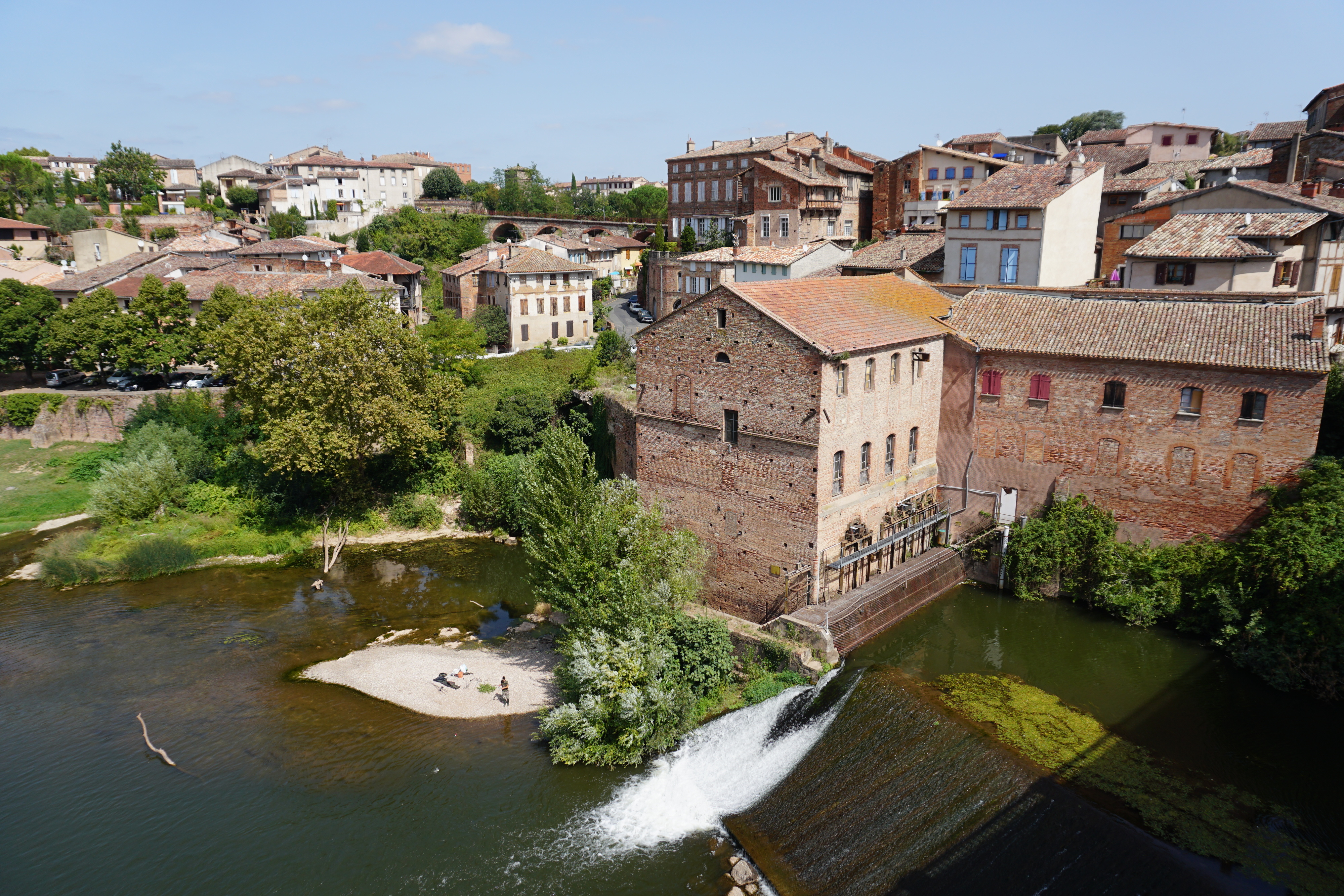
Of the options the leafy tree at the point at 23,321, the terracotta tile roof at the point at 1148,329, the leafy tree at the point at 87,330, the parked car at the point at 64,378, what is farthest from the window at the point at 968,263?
the parked car at the point at 64,378

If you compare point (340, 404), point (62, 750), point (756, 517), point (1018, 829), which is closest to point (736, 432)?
point (756, 517)

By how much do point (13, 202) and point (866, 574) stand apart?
97948 mm

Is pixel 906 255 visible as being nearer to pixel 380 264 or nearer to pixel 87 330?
pixel 380 264

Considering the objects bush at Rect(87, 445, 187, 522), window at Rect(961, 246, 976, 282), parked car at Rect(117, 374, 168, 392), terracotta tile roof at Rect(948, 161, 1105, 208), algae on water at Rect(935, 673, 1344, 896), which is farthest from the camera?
parked car at Rect(117, 374, 168, 392)

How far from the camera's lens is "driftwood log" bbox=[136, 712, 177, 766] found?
21.1 meters

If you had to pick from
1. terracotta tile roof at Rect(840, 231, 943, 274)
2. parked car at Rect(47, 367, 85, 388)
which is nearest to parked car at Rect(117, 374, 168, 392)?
parked car at Rect(47, 367, 85, 388)

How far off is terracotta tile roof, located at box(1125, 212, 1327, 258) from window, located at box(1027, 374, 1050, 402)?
824cm

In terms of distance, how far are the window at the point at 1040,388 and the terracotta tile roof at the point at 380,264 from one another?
47.7m

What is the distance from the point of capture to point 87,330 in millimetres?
44281

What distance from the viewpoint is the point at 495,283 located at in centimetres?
5591

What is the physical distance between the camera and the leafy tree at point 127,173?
97062 mm

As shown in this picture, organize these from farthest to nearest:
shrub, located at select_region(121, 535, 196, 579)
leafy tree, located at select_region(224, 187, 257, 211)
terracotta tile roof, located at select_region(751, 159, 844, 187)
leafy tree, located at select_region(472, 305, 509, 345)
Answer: leafy tree, located at select_region(224, 187, 257, 211) → terracotta tile roof, located at select_region(751, 159, 844, 187) → leafy tree, located at select_region(472, 305, 509, 345) → shrub, located at select_region(121, 535, 196, 579)

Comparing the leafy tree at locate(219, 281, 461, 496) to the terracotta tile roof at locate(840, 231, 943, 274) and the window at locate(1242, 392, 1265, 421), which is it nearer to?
the terracotta tile roof at locate(840, 231, 943, 274)

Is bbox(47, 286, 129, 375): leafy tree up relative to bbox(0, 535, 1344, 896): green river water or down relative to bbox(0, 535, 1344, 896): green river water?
up
